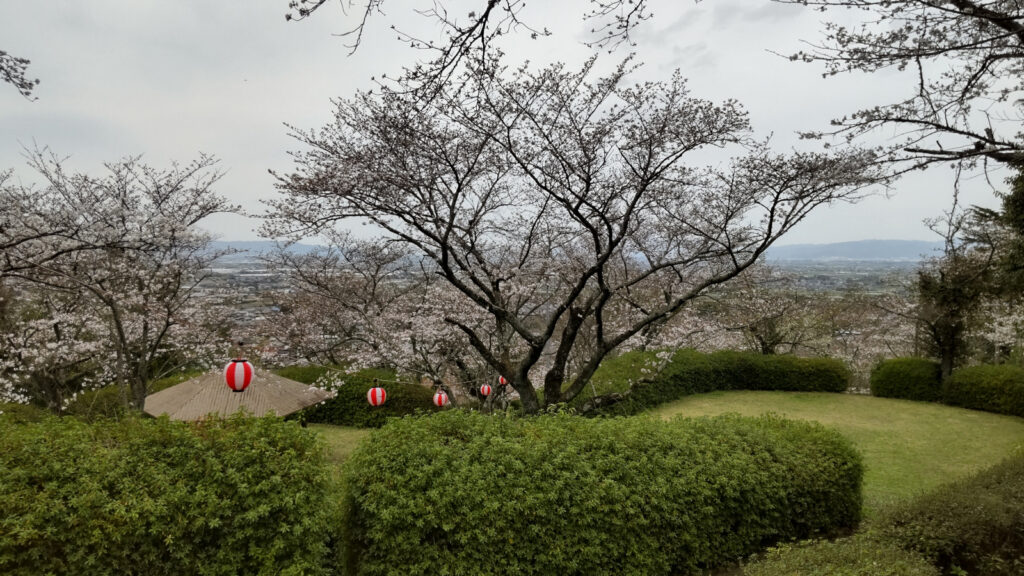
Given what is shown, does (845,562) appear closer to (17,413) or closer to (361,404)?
(17,413)

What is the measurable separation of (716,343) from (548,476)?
14.2m

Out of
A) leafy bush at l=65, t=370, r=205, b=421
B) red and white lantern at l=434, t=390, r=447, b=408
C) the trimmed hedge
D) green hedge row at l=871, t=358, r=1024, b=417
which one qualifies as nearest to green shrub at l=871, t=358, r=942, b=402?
green hedge row at l=871, t=358, r=1024, b=417

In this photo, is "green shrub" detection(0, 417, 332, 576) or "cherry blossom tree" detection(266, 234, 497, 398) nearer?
"green shrub" detection(0, 417, 332, 576)

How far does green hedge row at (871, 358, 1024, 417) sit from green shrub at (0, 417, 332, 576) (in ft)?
46.6

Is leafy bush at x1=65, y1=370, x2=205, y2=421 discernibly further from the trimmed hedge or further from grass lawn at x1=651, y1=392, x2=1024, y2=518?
grass lawn at x1=651, y1=392, x2=1024, y2=518

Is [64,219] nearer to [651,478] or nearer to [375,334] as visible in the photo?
[375,334]

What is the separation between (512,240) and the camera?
26.5 feet

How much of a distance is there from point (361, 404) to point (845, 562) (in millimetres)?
9602

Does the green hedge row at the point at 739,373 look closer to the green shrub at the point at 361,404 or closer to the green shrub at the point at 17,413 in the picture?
the green shrub at the point at 361,404

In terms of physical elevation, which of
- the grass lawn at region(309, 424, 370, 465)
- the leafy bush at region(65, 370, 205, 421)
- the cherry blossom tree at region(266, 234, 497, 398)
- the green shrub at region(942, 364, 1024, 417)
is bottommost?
the grass lawn at region(309, 424, 370, 465)

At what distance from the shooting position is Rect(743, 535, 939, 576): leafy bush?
110 inches

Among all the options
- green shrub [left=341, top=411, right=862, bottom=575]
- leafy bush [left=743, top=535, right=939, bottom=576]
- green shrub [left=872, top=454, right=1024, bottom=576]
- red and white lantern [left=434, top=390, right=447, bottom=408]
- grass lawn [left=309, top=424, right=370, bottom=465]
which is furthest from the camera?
grass lawn [left=309, top=424, right=370, bottom=465]

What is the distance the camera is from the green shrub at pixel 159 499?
8.33ft

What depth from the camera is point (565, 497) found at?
11.0 ft
